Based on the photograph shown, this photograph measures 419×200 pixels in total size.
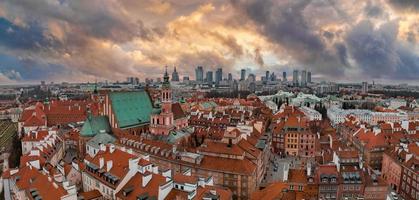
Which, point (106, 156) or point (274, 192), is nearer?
point (274, 192)

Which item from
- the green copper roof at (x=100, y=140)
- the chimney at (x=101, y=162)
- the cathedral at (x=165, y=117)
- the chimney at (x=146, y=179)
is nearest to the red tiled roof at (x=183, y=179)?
the chimney at (x=146, y=179)

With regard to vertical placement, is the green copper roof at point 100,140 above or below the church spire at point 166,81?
below

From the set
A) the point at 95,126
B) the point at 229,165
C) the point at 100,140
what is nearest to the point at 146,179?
the point at 229,165

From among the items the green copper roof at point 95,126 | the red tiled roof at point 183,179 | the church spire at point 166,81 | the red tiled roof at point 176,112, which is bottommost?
the red tiled roof at point 183,179

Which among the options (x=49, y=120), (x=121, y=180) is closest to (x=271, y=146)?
(x=121, y=180)

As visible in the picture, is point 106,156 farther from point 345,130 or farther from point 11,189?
point 345,130

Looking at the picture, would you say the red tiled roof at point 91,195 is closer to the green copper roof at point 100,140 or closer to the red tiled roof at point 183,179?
the red tiled roof at point 183,179

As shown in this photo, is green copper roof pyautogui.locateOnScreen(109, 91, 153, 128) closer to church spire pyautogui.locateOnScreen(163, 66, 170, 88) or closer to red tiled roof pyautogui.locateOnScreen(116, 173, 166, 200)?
church spire pyautogui.locateOnScreen(163, 66, 170, 88)
